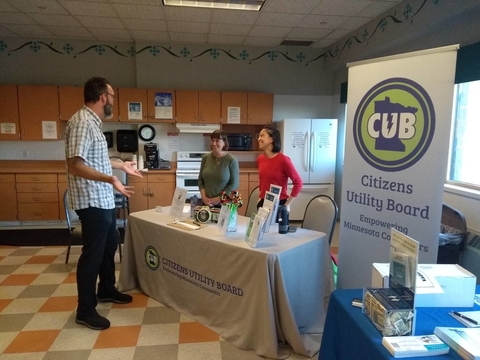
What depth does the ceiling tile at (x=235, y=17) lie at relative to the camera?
4020mm

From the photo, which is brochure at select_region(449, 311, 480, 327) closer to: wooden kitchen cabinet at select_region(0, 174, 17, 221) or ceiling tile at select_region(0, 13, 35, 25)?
ceiling tile at select_region(0, 13, 35, 25)

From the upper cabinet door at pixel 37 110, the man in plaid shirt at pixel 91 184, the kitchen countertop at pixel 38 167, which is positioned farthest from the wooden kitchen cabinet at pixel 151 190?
the man in plaid shirt at pixel 91 184

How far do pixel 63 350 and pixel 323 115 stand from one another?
Answer: 513 cm

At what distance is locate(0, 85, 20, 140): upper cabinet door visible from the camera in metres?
4.94

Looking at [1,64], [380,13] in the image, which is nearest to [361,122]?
[380,13]

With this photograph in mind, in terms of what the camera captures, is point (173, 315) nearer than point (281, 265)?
No

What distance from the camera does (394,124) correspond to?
214 centimetres

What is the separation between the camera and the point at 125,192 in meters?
2.20

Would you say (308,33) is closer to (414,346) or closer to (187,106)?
(187,106)

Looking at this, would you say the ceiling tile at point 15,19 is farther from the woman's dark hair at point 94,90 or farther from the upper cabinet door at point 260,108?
the upper cabinet door at point 260,108

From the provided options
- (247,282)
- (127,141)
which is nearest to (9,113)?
(127,141)

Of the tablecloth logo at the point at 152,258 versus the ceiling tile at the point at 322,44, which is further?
the ceiling tile at the point at 322,44

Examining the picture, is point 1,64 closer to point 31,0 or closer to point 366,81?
point 31,0

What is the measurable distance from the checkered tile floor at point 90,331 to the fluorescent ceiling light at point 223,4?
3105 millimetres
